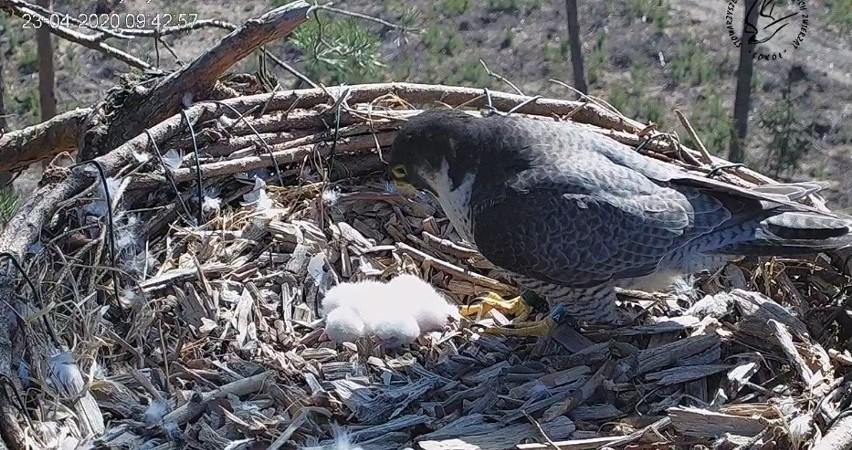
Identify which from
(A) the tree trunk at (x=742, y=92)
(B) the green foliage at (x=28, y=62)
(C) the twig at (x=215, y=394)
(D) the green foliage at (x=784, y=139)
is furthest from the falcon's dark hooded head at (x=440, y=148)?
(B) the green foliage at (x=28, y=62)

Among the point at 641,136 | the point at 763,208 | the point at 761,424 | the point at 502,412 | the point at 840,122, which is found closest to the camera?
the point at 761,424

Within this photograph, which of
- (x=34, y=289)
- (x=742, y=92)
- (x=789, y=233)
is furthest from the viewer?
(x=742, y=92)

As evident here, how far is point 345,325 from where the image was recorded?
127 inches

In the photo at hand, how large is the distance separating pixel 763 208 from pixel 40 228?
230 centimetres

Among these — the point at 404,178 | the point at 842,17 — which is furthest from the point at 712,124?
the point at 404,178

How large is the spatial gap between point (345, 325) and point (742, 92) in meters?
4.24

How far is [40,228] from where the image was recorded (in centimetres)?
310

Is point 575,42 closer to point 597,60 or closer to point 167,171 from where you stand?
point 597,60

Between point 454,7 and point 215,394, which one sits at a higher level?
point 454,7

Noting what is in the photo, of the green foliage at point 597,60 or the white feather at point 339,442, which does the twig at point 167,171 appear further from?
the green foliage at point 597,60

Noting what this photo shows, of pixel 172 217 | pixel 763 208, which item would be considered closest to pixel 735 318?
pixel 763 208

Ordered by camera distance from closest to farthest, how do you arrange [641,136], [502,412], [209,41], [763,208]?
[502,412] → [763,208] → [641,136] → [209,41]

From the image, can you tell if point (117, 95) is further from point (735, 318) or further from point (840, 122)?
point (840, 122)

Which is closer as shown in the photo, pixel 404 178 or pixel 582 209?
pixel 582 209
